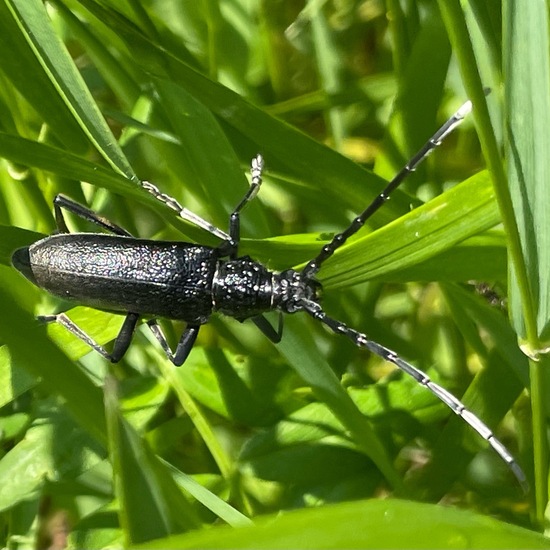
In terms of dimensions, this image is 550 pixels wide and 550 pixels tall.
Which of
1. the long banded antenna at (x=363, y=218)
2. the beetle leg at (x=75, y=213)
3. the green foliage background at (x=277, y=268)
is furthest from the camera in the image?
the beetle leg at (x=75, y=213)

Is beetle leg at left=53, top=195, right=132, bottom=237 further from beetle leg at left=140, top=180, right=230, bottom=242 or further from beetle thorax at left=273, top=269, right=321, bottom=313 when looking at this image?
beetle thorax at left=273, top=269, right=321, bottom=313

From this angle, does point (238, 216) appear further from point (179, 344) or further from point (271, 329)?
point (179, 344)

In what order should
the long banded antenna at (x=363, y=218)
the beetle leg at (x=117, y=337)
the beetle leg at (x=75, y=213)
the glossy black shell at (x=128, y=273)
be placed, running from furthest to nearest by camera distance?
1. the beetle leg at (x=75, y=213)
2. the glossy black shell at (x=128, y=273)
3. the beetle leg at (x=117, y=337)
4. the long banded antenna at (x=363, y=218)

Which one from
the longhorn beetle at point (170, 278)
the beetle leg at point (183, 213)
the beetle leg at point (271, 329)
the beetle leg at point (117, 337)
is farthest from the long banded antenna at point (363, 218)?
the beetle leg at point (117, 337)

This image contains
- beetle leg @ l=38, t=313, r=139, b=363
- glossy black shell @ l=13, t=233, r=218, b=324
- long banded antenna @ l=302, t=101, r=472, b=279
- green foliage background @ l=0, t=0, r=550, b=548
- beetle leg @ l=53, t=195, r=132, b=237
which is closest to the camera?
green foliage background @ l=0, t=0, r=550, b=548

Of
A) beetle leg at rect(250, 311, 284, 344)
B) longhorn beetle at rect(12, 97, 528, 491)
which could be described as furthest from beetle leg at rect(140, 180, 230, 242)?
beetle leg at rect(250, 311, 284, 344)

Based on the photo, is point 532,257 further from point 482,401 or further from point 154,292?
point 154,292

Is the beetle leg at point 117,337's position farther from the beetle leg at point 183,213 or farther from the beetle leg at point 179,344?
the beetle leg at point 183,213

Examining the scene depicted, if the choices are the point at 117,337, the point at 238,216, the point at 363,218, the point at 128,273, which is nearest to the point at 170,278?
the point at 128,273
